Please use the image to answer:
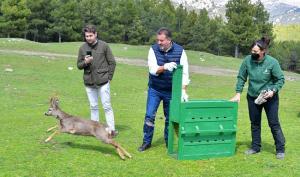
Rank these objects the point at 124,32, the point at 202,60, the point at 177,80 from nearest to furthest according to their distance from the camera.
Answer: the point at 177,80 → the point at 202,60 → the point at 124,32

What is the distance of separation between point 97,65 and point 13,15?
2046 inches

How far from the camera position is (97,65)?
10289 millimetres

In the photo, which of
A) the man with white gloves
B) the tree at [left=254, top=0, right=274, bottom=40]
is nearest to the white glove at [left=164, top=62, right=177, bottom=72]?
the man with white gloves

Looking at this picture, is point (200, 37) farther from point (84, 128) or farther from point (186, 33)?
point (84, 128)

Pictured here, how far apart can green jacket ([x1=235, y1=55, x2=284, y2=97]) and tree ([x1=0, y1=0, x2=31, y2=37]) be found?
174 ft

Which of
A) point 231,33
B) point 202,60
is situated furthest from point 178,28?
point 202,60

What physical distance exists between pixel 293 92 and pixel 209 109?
54.8 feet

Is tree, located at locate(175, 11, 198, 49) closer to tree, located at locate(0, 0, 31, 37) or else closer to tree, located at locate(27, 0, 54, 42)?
tree, located at locate(27, 0, 54, 42)

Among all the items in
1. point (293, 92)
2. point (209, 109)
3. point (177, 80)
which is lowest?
point (293, 92)

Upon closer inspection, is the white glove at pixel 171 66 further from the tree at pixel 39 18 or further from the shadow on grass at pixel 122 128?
the tree at pixel 39 18

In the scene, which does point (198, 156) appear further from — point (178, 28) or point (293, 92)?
point (178, 28)

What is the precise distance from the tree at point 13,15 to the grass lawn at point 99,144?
38.6 meters

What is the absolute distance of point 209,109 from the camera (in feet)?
29.9

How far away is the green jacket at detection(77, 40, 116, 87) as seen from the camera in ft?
33.5
